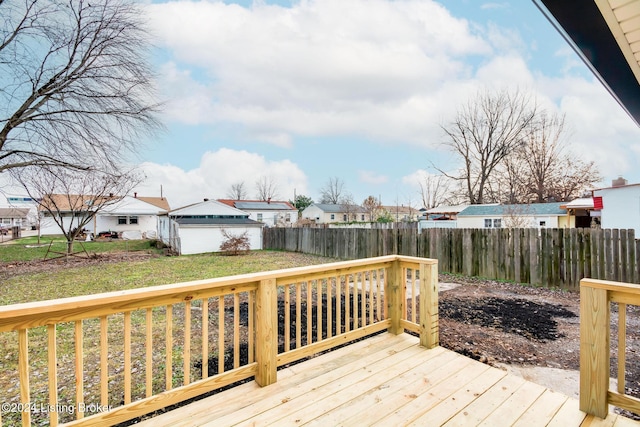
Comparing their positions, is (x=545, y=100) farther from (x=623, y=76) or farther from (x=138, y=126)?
(x=138, y=126)

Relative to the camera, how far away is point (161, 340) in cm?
377

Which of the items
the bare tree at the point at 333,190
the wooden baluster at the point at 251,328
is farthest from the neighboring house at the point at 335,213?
the wooden baluster at the point at 251,328

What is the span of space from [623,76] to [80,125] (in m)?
10.8

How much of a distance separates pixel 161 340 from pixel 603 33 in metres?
4.94

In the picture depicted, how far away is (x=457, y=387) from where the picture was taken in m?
2.29

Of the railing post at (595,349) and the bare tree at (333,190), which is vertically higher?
the bare tree at (333,190)

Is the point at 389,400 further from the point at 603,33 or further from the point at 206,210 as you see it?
the point at 206,210

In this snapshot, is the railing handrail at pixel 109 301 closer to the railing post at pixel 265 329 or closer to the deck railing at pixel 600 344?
the railing post at pixel 265 329

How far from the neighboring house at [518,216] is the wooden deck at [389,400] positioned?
41.3 feet

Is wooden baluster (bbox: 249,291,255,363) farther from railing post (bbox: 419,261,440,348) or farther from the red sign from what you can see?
the red sign

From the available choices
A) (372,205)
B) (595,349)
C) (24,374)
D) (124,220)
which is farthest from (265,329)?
(372,205)

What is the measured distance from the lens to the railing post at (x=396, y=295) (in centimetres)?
332

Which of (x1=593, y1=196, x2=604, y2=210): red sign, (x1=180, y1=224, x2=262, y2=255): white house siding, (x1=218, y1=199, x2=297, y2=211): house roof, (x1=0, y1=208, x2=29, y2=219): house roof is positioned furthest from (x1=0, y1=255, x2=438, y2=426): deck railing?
(x1=0, y1=208, x2=29, y2=219): house roof

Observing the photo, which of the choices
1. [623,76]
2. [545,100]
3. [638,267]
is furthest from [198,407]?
[545,100]
